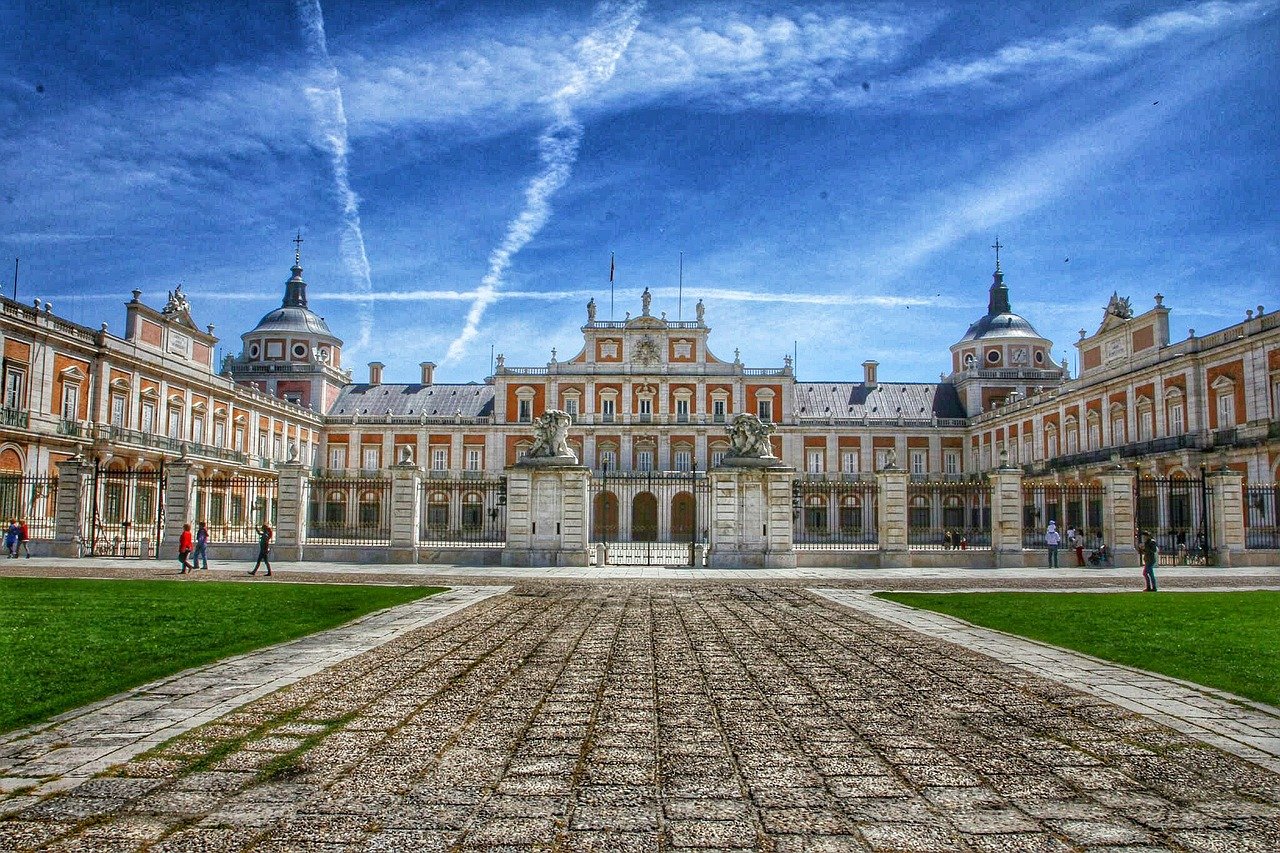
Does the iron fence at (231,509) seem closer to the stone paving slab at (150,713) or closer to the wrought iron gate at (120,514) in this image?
the wrought iron gate at (120,514)

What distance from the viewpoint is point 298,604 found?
41.5 ft

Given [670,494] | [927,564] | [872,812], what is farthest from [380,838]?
[670,494]

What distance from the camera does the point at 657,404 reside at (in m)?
57.4

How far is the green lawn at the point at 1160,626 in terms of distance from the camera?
7.72 m

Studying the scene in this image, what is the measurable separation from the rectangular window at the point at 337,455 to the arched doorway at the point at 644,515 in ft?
66.8

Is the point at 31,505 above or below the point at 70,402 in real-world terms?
below

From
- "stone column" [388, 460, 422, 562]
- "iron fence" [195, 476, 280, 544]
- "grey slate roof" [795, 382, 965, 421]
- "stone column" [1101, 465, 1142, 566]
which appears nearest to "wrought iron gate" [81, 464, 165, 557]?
"iron fence" [195, 476, 280, 544]

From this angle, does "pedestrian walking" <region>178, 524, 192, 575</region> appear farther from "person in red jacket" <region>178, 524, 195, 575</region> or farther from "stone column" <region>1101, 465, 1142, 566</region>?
"stone column" <region>1101, 465, 1142, 566</region>

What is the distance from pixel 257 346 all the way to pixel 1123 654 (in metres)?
61.6

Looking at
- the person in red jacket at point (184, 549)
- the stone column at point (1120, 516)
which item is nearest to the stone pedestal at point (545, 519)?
the person in red jacket at point (184, 549)

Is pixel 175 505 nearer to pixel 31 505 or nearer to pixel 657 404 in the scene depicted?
pixel 31 505

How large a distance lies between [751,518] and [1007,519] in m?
6.87

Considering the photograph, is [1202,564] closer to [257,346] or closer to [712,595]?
[712,595]

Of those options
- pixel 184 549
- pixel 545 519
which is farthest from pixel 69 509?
pixel 545 519
